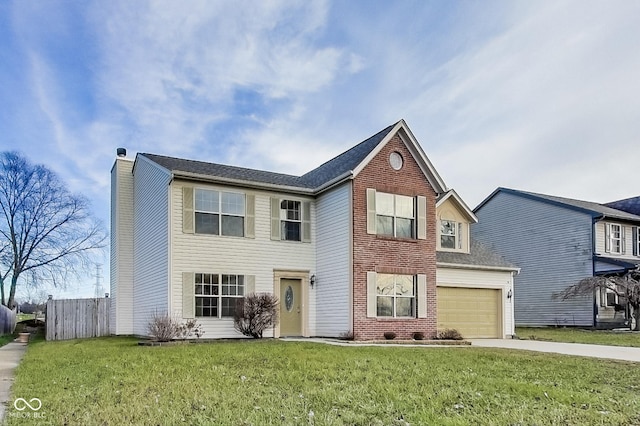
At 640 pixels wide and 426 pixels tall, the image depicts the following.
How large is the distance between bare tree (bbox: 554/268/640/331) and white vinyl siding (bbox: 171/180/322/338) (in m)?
14.1

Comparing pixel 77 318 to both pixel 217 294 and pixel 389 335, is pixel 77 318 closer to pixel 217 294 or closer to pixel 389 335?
pixel 217 294

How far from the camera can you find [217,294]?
53.9 feet

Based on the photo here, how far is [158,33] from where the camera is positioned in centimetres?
1505

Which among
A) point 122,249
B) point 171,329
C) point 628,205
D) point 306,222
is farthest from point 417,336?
point 628,205

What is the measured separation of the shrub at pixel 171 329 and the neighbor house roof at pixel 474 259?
28.9 ft

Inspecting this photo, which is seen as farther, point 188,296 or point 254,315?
point 254,315

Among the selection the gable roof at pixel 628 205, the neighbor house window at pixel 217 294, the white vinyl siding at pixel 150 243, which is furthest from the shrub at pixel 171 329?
the gable roof at pixel 628 205

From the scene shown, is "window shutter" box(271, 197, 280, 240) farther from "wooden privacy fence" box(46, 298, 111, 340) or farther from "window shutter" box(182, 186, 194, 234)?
"wooden privacy fence" box(46, 298, 111, 340)

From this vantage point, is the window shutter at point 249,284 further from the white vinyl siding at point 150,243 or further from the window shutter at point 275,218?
the white vinyl siding at point 150,243

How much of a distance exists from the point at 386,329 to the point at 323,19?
972cm

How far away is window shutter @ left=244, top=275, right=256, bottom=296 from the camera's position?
16797 mm

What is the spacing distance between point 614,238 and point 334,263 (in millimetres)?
18262

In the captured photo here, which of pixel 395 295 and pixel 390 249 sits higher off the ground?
pixel 390 249

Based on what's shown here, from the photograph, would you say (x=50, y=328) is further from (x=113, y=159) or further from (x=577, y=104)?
(x=577, y=104)
